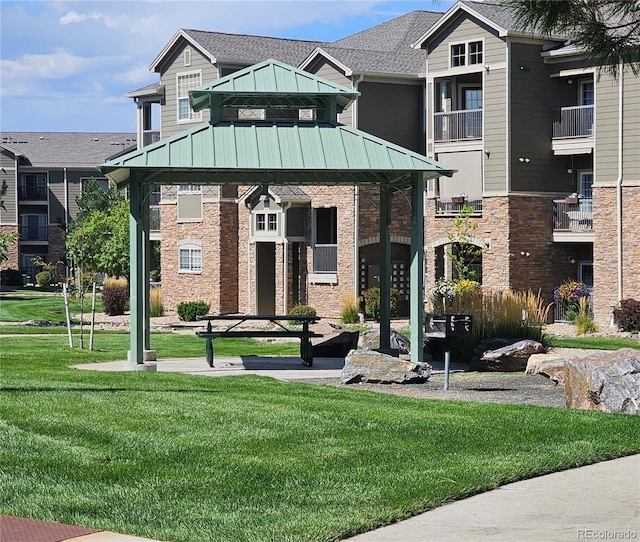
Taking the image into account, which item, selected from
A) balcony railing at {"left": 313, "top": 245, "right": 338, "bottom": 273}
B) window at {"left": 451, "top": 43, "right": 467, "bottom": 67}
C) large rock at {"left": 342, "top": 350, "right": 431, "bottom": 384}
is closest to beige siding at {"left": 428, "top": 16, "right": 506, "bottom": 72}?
window at {"left": 451, "top": 43, "right": 467, "bottom": 67}

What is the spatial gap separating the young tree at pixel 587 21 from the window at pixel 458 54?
2401 cm

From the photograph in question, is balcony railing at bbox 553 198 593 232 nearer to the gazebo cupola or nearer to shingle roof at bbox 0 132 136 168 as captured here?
the gazebo cupola

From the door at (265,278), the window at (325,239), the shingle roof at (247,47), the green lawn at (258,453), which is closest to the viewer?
the green lawn at (258,453)

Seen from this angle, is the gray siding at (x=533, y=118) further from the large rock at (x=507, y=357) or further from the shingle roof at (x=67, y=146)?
the shingle roof at (x=67, y=146)

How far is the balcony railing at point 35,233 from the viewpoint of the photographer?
7556 centimetres

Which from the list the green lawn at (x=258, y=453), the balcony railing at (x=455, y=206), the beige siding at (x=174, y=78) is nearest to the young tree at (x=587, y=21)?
the green lawn at (x=258, y=453)

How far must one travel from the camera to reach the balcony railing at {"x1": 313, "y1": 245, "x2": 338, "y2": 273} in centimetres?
3919

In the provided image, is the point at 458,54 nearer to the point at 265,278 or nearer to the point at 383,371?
the point at 265,278

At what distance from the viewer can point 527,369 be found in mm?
18906

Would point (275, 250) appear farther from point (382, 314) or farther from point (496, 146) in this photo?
point (382, 314)

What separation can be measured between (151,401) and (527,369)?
807 centimetres

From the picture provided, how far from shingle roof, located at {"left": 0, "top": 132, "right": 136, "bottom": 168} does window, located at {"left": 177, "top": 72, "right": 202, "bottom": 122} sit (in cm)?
3106

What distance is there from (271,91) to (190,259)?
78.7 feet

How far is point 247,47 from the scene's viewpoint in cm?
4259
